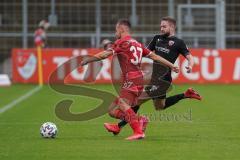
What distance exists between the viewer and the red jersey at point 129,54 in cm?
1205

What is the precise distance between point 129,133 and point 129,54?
171 cm

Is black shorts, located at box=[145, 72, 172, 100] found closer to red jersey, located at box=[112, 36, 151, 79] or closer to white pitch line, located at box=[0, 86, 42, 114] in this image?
red jersey, located at box=[112, 36, 151, 79]

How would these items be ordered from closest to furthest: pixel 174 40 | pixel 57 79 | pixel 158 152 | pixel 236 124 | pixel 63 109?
pixel 158 152
pixel 174 40
pixel 236 124
pixel 63 109
pixel 57 79

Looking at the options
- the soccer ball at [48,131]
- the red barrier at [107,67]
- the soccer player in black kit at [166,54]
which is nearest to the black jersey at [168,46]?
the soccer player in black kit at [166,54]

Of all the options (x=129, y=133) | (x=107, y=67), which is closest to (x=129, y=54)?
(x=129, y=133)

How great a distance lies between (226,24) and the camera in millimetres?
36188

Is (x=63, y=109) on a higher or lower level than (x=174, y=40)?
lower

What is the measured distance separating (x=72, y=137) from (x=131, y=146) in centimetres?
159

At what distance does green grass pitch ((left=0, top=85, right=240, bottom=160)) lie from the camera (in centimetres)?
1030

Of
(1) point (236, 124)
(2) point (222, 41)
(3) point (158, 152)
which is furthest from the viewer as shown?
(2) point (222, 41)

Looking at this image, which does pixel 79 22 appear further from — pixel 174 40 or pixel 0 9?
pixel 174 40

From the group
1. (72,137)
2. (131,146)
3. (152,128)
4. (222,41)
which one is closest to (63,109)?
(152,128)

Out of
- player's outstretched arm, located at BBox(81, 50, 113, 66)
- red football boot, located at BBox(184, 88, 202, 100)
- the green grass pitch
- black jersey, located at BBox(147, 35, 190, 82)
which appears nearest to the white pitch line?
the green grass pitch

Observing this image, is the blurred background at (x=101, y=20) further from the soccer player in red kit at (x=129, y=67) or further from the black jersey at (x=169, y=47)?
the soccer player in red kit at (x=129, y=67)
